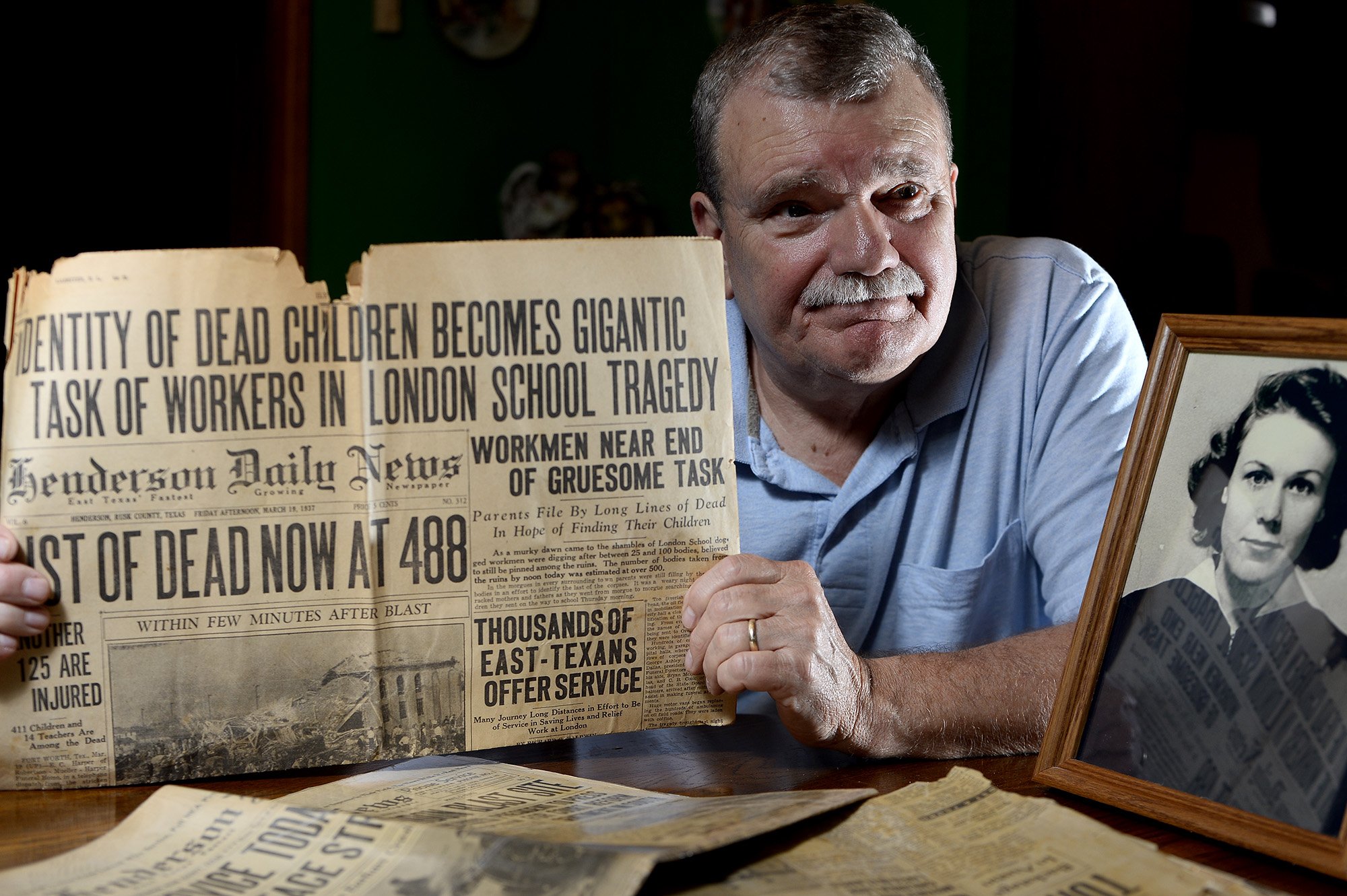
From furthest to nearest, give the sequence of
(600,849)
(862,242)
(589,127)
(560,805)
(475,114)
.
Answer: (589,127) → (475,114) → (862,242) → (560,805) → (600,849)

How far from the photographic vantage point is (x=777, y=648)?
82 cm

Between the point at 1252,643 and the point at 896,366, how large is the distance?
544mm

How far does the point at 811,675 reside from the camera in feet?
2.68

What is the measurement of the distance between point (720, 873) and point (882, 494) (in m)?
0.71

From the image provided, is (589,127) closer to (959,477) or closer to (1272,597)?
(959,477)

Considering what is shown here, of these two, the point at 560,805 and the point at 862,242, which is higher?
the point at 862,242

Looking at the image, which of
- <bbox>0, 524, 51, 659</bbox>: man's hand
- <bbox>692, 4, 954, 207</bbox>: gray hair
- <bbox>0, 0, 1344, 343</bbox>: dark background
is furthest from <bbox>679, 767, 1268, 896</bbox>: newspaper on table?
<bbox>0, 0, 1344, 343</bbox>: dark background

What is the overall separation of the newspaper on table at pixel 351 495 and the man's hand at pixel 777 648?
2cm

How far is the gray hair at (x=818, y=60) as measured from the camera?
1.10 m

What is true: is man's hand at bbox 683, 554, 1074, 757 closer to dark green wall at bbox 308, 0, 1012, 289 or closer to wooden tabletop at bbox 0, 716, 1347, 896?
wooden tabletop at bbox 0, 716, 1347, 896

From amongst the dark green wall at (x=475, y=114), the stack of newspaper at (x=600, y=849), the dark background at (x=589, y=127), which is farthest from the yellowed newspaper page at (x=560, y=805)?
the dark green wall at (x=475, y=114)

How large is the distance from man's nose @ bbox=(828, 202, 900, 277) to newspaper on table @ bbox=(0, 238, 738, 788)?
0.31 m

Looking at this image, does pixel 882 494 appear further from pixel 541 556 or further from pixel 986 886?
pixel 986 886

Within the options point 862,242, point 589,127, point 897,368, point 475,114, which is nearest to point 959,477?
point 897,368
